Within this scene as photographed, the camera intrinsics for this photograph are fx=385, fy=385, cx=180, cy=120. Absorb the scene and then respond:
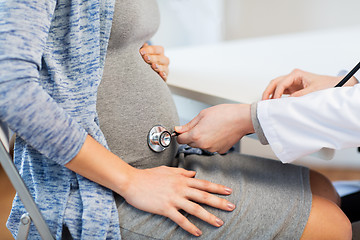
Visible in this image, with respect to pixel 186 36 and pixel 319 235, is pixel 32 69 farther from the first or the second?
pixel 186 36

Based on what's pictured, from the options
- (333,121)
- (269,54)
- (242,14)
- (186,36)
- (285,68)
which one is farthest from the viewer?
(242,14)

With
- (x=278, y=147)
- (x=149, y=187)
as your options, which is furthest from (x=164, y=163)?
(x=278, y=147)

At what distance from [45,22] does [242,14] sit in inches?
65.1

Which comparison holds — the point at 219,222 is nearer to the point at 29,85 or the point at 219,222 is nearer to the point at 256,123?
the point at 256,123

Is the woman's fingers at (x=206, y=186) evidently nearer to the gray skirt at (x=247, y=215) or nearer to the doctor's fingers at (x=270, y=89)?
the gray skirt at (x=247, y=215)

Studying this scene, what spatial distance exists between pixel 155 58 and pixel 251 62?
428 millimetres

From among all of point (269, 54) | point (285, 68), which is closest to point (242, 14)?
point (269, 54)

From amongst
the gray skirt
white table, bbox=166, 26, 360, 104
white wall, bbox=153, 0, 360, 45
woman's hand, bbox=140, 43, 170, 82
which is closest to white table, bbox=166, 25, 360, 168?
white table, bbox=166, 26, 360, 104

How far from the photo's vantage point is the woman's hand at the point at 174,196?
2.17 feet

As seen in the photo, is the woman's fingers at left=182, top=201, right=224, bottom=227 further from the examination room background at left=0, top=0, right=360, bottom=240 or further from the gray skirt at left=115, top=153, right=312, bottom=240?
the examination room background at left=0, top=0, right=360, bottom=240

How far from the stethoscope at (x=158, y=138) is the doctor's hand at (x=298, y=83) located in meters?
0.26

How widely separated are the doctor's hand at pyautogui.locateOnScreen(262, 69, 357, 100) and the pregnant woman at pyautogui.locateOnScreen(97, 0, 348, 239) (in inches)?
6.4

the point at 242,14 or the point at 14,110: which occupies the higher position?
the point at 14,110

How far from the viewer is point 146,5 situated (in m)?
0.85
